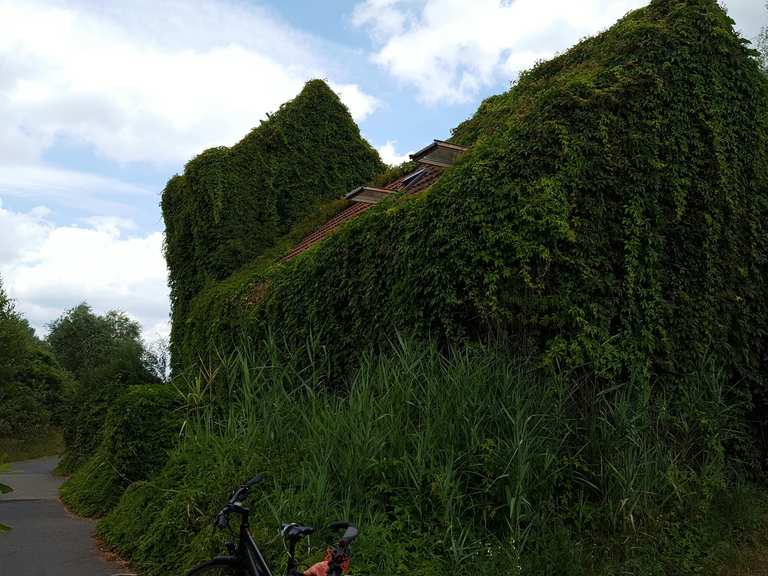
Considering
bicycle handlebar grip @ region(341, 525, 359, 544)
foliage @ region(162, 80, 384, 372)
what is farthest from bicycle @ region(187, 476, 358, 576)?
foliage @ region(162, 80, 384, 372)

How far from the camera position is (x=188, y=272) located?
20.0 metres

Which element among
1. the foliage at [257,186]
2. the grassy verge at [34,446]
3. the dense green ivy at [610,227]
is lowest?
the grassy verge at [34,446]

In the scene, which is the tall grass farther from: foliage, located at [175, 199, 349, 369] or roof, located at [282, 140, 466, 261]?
foliage, located at [175, 199, 349, 369]

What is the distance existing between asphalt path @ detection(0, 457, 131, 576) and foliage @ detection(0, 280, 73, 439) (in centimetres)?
2391

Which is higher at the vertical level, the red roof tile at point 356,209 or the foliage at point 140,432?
the red roof tile at point 356,209

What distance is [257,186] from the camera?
19781 millimetres

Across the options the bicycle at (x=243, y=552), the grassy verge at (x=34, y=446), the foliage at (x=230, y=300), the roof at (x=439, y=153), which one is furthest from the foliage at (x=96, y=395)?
the grassy verge at (x=34, y=446)

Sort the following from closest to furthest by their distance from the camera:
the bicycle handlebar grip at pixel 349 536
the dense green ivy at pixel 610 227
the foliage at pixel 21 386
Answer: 1. the bicycle handlebar grip at pixel 349 536
2. the dense green ivy at pixel 610 227
3. the foliage at pixel 21 386

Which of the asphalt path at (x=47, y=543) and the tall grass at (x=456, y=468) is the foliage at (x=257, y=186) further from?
the tall grass at (x=456, y=468)

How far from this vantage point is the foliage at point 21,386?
35500mm

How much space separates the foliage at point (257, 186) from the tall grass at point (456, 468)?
38.3ft

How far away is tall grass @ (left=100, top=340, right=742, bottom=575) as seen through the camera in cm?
546


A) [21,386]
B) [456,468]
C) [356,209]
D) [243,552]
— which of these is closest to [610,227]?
[456,468]

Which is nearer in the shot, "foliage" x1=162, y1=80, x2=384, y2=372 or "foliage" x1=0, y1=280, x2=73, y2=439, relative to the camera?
"foliage" x1=162, y1=80, x2=384, y2=372
